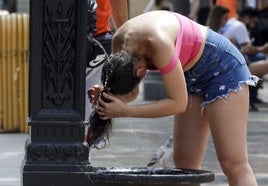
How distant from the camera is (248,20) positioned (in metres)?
15.7

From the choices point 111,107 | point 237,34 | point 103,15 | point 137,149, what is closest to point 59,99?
point 111,107

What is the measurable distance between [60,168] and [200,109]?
0.85 meters

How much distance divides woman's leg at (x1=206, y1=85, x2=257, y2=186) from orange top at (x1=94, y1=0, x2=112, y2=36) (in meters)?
1.33

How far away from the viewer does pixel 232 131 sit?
548 cm

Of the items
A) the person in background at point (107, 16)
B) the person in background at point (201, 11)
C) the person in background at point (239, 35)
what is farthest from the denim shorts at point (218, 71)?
the person in background at point (201, 11)

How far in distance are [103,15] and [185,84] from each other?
154cm

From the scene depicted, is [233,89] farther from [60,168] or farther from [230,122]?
[60,168]

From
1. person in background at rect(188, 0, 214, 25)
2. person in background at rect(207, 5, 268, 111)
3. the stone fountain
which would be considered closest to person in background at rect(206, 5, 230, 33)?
person in background at rect(207, 5, 268, 111)

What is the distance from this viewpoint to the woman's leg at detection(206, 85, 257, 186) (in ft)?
18.0

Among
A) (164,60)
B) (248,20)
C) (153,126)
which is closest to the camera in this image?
(164,60)

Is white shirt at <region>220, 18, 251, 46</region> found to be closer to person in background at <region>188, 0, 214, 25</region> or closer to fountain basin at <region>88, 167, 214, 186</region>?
person in background at <region>188, 0, 214, 25</region>

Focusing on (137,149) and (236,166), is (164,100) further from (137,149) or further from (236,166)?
(137,149)

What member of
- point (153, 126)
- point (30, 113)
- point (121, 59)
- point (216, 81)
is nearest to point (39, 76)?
point (30, 113)

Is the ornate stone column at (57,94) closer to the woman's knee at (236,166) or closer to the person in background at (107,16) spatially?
the woman's knee at (236,166)
